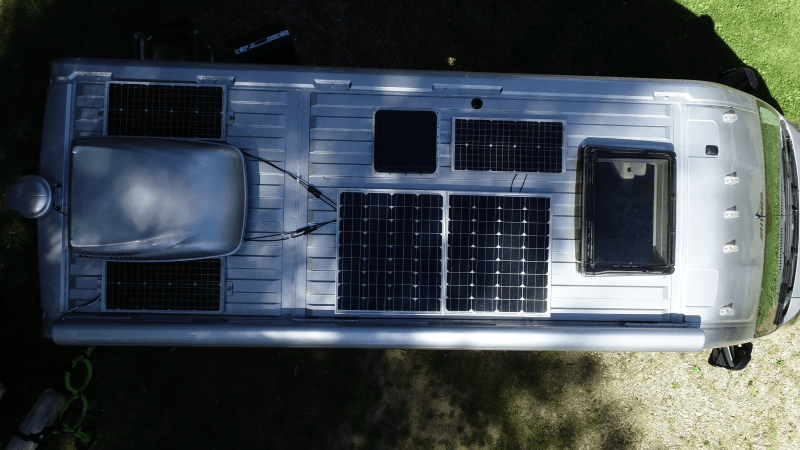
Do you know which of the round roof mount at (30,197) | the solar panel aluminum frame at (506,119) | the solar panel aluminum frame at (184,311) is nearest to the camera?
the round roof mount at (30,197)

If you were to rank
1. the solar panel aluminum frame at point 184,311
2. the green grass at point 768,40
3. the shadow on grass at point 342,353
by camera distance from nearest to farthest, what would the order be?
the solar panel aluminum frame at point 184,311 < the shadow on grass at point 342,353 < the green grass at point 768,40

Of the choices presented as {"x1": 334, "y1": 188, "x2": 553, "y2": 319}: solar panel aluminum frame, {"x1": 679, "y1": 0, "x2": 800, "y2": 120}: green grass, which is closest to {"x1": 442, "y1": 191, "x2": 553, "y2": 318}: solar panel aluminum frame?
{"x1": 334, "y1": 188, "x2": 553, "y2": 319}: solar panel aluminum frame

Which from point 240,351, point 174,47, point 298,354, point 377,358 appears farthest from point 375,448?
point 174,47

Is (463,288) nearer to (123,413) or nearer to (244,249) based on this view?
(244,249)

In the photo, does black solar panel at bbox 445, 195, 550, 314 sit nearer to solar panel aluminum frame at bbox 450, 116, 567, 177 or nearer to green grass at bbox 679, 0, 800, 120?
solar panel aluminum frame at bbox 450, 116, 567, 177

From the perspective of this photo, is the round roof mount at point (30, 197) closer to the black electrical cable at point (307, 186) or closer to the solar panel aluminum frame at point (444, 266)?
the black electrical cable at point (307, 186)

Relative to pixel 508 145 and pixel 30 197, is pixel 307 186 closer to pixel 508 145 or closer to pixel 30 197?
pixel 508 145

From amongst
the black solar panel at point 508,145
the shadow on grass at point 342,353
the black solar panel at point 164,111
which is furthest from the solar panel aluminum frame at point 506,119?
the shadow on grass at point 342,353

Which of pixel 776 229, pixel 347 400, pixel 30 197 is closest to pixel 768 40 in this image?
pixel 776 229
